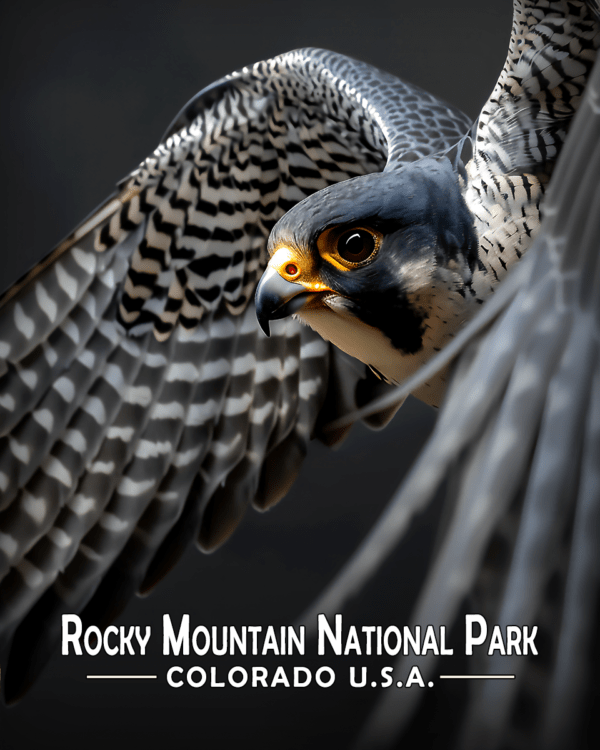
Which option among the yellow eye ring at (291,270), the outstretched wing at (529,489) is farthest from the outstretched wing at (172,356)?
the outstretched wing at (529,489)

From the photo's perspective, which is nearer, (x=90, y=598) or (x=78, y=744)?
(x=90, y=598)

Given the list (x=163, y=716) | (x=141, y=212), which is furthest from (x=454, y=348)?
(x=163, y=716)

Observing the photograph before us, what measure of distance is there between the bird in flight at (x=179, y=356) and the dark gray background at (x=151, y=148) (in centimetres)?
69

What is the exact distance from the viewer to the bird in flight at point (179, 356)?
3.09ft

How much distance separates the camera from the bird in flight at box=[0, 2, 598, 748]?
94 centimetres

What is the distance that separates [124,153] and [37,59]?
1.01 feet

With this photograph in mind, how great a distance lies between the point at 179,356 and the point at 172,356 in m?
0.01

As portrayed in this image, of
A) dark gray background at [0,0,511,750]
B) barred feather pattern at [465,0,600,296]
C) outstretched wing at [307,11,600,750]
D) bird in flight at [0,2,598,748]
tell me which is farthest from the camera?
dark gray background at [0,0,511,750]

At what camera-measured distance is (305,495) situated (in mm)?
1814

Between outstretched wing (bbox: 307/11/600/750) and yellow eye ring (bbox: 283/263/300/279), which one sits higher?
yellow eye ring (bbox: 283/263/300/279)

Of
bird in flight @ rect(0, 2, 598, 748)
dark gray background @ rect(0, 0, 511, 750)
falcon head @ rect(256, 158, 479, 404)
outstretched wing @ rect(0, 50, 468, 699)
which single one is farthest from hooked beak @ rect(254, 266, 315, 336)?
dark gray background @ rect(0, 0, 511, 750)

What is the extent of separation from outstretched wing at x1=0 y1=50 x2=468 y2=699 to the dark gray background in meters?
0.70

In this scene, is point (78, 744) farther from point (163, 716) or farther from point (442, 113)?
point (442, 113)

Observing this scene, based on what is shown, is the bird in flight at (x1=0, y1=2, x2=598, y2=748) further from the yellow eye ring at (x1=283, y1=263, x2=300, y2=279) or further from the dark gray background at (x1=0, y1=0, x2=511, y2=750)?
the dark gray background at (x1=0, y1=0, x2=511, y2=750)
